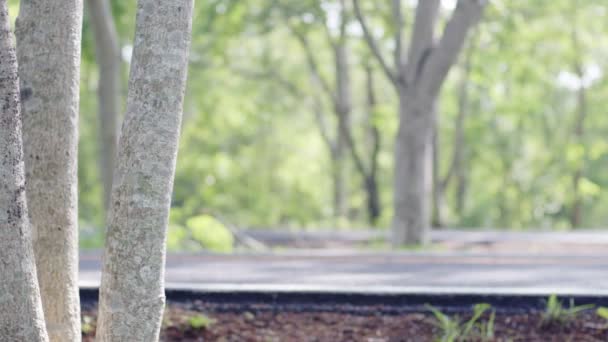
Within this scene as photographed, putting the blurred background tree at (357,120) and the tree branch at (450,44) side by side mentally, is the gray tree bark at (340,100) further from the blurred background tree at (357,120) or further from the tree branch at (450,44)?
the tree branch at (450,44)

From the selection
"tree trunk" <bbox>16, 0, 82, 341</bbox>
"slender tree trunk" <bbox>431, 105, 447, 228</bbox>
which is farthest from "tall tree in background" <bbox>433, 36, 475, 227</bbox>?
"tree trunk" <bbox>16, 0, 82, 341</bbox>

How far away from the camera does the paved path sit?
852 cm

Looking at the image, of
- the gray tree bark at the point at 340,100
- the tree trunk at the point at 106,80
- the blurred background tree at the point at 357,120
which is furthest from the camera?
the gray tree bark at the point at 340,100

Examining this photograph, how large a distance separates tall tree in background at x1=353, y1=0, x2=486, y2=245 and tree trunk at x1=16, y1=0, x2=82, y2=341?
9.04 m

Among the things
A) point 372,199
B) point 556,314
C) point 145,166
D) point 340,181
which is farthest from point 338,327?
point 340,181

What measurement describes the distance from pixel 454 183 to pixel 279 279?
111ft

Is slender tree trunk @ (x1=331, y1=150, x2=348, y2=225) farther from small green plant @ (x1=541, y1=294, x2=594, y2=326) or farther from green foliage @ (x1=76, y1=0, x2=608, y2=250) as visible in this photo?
small green plant @ (x1=541, y1=294, x2=594, y2=326)

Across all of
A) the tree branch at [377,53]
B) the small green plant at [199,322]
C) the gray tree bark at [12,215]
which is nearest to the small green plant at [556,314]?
the small green plant at [199,322]

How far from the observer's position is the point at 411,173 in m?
14.2

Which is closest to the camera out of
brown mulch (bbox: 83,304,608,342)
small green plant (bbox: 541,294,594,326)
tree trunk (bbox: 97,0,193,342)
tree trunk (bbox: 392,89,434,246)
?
tree trunk (bbox: 97,0,193,342)

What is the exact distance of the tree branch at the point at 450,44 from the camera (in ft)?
41.0

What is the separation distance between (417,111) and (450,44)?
1433mm

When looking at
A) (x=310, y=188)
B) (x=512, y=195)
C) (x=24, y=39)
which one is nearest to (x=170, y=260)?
(x=24, y=39)

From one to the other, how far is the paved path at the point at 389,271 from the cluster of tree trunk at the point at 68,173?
2522 millimetres
